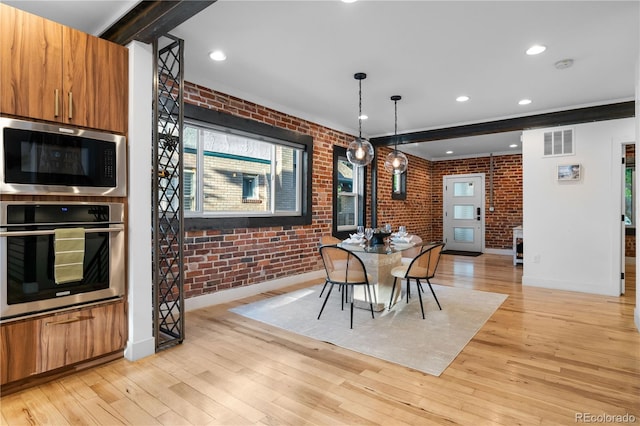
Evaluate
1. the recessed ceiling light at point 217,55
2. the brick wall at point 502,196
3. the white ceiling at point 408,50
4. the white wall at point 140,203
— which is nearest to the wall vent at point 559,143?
the white ceiling at point 408,50

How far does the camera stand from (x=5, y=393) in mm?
1982

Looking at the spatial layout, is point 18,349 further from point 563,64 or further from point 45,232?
point 563,64

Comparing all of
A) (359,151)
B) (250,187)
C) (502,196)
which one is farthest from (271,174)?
(502,196)

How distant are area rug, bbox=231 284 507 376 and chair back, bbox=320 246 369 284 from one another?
42cm

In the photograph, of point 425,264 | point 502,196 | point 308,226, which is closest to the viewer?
point 425,264

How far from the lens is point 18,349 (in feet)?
6.54

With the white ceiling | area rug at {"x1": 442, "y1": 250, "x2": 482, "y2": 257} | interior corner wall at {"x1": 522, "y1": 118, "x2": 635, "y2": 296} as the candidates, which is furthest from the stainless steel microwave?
area rug at {"x1": 442, "y1": 250, "x2": 482, "y2": 257}

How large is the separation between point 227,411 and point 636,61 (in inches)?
177

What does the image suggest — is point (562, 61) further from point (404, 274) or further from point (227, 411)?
point (227, 411)

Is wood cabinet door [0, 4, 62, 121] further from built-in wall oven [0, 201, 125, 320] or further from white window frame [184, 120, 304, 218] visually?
Result: white window frame [184, 120, 304, 218]

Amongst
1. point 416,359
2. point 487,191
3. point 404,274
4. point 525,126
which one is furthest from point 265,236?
point 487,191

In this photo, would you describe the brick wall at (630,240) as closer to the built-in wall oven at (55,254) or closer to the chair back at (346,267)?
the chair back at (346,267)

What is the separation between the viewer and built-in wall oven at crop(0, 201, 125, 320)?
1.99 meters

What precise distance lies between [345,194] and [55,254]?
14.9ft
